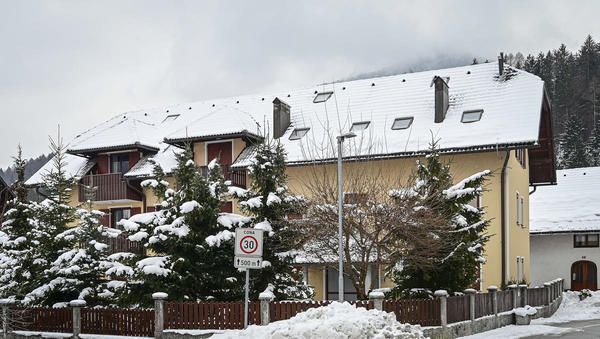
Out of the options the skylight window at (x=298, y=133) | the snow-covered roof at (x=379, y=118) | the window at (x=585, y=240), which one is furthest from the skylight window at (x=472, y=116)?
the window at (x=585, y=240)

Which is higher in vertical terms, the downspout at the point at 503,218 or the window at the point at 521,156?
the window at the point at 521,156

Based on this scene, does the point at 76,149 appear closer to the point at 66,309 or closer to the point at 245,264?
the point at 66,309

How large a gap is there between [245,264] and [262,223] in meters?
4.04

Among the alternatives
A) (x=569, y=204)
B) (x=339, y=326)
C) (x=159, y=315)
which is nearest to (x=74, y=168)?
(x=159, y=315)

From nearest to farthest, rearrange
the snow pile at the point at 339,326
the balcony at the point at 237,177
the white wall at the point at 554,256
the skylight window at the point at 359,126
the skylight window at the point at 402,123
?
the snow pile at the point at 339,326 < the skylight window at the point at 402,123 < the skylight window at the point at 359,126 < the balcony at the point at 237,177 < the white wall at the point at 554,256

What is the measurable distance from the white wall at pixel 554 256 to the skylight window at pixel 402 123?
56.5 ft

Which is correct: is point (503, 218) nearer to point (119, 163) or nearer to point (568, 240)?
point (568, 240)

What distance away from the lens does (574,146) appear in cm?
7000

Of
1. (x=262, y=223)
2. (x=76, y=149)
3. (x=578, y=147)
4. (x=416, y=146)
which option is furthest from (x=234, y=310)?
(x=578, y=147)

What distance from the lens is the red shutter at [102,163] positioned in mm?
34341

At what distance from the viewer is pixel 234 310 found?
1733 cm

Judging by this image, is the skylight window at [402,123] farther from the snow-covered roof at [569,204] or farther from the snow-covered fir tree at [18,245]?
the snow-covered roof at [569,204]

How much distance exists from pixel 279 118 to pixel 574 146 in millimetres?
48179

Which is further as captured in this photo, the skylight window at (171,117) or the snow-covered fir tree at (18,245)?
the skylight window at (171,117)
